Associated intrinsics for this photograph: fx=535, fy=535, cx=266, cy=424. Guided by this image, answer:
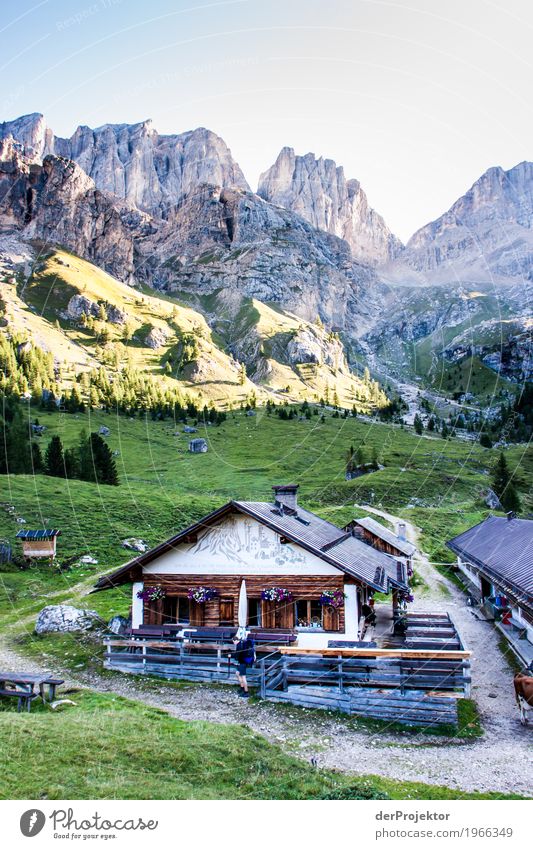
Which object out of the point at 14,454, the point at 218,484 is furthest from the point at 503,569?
the point at 14,454

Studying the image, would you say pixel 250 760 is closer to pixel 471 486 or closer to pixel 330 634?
pixel 330 634

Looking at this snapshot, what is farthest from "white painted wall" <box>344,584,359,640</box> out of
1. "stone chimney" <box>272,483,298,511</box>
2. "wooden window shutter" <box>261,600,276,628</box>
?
"stone chimney" <box>272,483,298,511</box>

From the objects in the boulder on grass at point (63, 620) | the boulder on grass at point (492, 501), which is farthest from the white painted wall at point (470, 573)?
the boulder on grass at point (492, 501)

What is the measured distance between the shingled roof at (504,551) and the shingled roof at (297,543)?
17.6 ft

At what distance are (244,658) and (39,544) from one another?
28508 mm

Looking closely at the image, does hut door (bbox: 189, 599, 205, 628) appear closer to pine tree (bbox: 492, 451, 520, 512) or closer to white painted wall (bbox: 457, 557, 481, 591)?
white painted wall (bbox: 457, 557, 481, 591)

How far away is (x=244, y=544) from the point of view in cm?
2462

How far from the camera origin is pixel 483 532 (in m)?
43.2

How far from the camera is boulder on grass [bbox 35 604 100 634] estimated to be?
28938 mm

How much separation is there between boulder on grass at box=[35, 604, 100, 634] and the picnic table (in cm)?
1051

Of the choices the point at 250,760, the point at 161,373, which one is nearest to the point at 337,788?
the point at 250,760

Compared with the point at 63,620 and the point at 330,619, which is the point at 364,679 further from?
the point at 63,620

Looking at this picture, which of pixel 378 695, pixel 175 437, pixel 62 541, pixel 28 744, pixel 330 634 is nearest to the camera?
pixel 28 744
